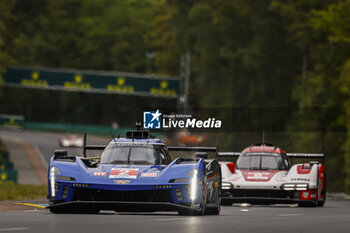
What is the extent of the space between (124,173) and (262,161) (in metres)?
8.25

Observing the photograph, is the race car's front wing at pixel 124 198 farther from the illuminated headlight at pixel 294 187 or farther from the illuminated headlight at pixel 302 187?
the illuminated headlight at pixel 302 187

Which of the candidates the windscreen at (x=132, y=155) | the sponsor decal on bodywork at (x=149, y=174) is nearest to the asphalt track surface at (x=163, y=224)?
the sponsor decal on bodywork at (x=149, y=174)

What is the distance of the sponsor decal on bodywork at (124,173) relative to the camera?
15.6 metres

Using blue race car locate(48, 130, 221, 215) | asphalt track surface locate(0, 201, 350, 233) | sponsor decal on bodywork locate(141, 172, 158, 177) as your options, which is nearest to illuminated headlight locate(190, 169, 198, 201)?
blue race car locate(48, 130, 221, 215)

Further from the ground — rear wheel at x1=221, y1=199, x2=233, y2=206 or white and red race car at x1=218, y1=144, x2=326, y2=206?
white and red race car at x1=218, y1=144, x2=326, y2=206

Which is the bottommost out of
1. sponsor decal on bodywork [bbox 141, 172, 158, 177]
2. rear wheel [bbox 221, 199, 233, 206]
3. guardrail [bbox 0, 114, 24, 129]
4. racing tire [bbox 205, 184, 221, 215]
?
rear wheel [bbox 221, 199, 233, 206]

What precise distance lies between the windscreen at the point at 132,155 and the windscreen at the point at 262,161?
20.9 feet

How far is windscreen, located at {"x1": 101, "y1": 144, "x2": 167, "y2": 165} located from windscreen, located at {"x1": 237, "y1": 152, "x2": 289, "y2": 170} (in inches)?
250

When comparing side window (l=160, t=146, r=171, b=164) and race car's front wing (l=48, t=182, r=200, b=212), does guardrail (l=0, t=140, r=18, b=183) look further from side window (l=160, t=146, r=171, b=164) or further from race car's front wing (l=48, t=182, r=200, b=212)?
race car's front wing (l=48, t=182, r=200, b=212)

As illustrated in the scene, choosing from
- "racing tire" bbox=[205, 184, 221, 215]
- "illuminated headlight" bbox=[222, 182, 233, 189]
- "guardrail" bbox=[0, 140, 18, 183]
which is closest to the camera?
"racing tire" bbox=[205, 184, 221, 215]

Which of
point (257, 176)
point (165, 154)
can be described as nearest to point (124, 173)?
point (165, 154)

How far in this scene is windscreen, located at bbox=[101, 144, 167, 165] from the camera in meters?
16.9

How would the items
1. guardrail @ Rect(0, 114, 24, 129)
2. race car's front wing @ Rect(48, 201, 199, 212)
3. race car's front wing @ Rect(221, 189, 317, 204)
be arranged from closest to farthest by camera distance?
race car's front wing @ Rect(48, 201, 199, 212), race car's front wing @ Rect(221, 189, 317, 204), guardrail @ Rect(0, 114, 24, 129)

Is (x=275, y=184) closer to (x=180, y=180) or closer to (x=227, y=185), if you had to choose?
(x=227, y=185)
